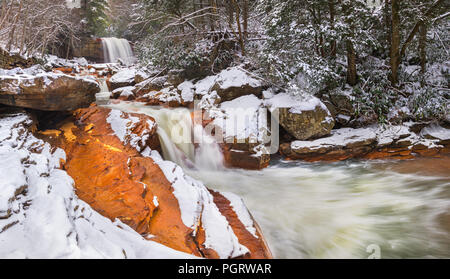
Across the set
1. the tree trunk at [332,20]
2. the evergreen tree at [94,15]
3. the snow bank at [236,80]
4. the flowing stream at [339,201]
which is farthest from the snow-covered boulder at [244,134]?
the evergreen tree at [94,15]

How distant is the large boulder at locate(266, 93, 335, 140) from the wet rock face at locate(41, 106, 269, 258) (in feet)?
12.2

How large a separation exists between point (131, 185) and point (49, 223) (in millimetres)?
1481

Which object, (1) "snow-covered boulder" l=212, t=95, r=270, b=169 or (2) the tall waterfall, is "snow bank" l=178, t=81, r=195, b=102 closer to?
(1) "snow-covered boulder" l=212, t=95, r=270, b=169

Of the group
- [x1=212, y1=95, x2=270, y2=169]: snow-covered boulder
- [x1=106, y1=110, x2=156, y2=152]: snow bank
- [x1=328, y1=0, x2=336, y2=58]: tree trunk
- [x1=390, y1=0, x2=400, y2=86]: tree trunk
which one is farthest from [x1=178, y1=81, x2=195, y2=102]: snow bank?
[x1=390, y1=0, x2=400, y2=86]: tree trunk

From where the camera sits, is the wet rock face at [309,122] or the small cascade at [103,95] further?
the small cascade at [103,95]

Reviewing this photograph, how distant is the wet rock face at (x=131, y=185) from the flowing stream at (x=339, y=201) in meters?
1.13

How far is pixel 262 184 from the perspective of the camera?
5.14 m

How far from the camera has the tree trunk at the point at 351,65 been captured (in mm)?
6277

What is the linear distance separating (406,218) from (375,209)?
450 mm

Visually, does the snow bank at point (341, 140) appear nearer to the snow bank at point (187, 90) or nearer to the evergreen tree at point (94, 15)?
the snow bank at point (187, 90)

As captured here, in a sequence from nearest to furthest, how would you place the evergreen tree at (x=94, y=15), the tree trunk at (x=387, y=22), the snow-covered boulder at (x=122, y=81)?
the tree trunk at (x=387, y=22) < the snow-covered boulder at (x=122, y=81) < the evergreen tree at (x=94, y=15)

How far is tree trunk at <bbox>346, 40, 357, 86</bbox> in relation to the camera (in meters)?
6.28

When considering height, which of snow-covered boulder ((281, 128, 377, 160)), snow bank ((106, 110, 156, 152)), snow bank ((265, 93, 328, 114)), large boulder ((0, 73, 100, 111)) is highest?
large boulder ((0, 73, 100, 111))
